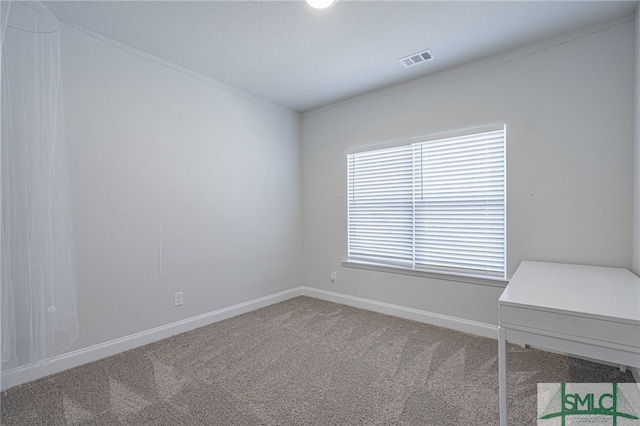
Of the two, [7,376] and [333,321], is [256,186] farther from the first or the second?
[7,376]

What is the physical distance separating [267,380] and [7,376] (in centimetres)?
137

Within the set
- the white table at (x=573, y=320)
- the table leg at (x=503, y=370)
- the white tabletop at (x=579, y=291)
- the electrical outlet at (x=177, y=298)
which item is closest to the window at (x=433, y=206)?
the white tabletop at (x=579, y=291)

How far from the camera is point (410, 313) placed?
3191 mm

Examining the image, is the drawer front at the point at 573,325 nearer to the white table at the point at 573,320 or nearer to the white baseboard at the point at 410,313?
the white table at the point at 573,320

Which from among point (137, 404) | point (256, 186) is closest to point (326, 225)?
point (256, 186)

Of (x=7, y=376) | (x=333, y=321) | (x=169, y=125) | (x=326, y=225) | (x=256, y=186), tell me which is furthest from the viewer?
(x=326, y=225)

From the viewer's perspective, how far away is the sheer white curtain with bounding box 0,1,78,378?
147cm

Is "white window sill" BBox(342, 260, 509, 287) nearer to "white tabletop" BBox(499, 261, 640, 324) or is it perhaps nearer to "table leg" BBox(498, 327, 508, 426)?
"white tabletop" BBox(499, 261, 640, 324)

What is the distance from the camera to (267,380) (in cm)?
206

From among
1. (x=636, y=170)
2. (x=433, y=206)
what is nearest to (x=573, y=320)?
(x=636, y=170)

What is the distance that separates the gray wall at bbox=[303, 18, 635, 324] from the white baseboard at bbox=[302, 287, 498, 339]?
57mm

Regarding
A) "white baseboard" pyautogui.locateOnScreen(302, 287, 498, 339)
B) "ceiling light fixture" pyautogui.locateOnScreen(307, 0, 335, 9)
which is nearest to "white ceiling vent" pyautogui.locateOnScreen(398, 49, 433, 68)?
"ceiling light fixture" pyautogui.locateOnScreen(307, 0, 335, 9)

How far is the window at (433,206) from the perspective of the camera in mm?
2723

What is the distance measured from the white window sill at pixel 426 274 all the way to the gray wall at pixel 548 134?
0.05 m
